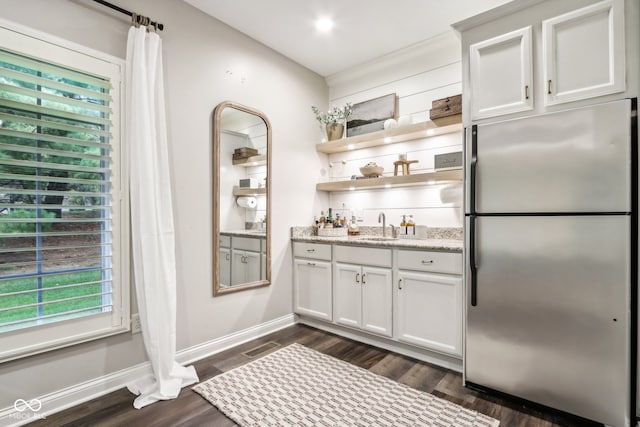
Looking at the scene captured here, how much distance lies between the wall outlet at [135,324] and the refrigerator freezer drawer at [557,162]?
2370 millimetres

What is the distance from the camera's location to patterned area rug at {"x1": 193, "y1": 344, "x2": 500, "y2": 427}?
1.77m

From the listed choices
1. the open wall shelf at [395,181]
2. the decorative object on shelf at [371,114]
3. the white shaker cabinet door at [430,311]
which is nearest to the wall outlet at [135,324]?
the white shaker cabinet door at [430,311]

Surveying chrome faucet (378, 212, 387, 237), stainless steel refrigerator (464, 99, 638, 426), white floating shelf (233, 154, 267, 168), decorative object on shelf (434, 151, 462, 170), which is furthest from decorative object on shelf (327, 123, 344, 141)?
stainless steel refrigerator (464, 99, 638, 426)

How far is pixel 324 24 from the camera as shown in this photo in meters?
2.74

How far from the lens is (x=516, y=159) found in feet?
6.34

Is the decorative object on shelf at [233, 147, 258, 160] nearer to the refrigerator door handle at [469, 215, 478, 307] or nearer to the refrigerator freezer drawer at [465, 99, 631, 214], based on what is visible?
the refrigerator freezer drawer at [465, 99, 631, 214]

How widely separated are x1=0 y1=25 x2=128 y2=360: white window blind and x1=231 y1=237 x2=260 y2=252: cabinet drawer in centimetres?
94

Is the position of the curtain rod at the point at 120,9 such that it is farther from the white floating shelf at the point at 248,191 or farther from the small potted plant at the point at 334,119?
the small potted plant at the point at 334,119

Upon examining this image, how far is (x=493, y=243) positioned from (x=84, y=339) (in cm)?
261

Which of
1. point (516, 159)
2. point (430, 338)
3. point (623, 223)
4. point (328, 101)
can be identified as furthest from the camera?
point (328, 101)

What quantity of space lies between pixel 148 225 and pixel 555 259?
2.50 m

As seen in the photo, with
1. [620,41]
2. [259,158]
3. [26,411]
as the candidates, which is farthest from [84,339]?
[620,41]

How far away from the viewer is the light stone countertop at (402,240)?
246 cm

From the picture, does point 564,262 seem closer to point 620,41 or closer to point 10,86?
point 620,41
